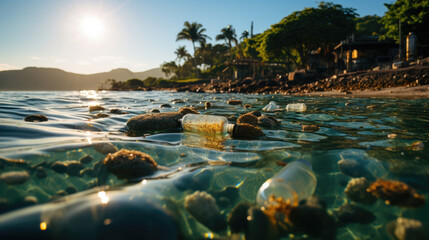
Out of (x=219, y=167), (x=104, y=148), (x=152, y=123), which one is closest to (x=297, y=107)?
(x=152, y=123)

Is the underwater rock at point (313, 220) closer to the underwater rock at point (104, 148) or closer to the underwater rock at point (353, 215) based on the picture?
the underwater rock at point (353, 215)

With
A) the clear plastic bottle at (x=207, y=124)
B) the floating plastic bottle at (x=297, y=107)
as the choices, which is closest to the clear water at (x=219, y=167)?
the clear plastic bottle at (x=207, y=124)

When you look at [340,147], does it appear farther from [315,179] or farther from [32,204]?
[32,204]

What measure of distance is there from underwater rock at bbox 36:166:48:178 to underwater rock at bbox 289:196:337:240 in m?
1.52

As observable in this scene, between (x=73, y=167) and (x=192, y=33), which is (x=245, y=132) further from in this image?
(x=192, y=33)

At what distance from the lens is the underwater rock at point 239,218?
1.11 meters

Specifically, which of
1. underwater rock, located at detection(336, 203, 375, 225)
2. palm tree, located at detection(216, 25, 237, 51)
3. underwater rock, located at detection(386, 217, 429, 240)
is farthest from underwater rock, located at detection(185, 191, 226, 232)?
palm tree, located at detection(216, 25, 237, 51)

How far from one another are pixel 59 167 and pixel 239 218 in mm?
1286

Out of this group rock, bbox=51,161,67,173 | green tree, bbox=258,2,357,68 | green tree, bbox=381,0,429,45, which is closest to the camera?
rock, bbox=51,161,67,173

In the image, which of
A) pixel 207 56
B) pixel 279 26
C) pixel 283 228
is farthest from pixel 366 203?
pixel 207 56

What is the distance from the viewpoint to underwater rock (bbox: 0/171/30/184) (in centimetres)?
131

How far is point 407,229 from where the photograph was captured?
3.38 ft

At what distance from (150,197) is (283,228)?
0.70 m

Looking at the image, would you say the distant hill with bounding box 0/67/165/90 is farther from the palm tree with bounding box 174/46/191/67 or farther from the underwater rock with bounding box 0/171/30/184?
the underwater rock with bounding box 0/171/30/184
